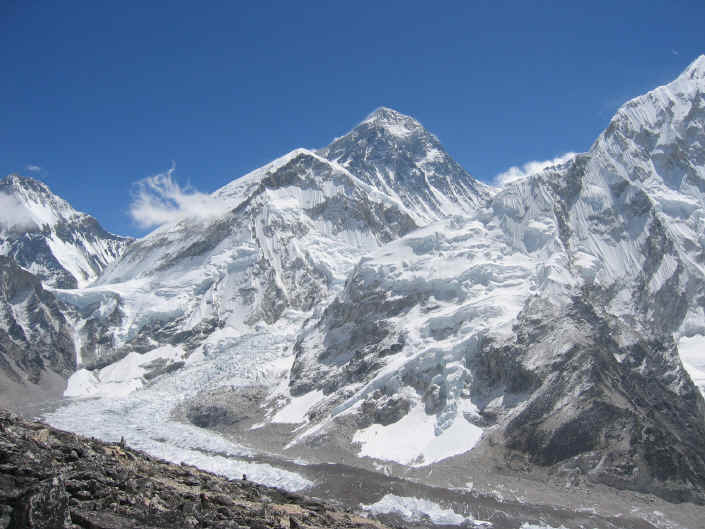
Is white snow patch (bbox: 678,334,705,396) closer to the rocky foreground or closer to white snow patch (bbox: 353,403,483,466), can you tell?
white snow patch (bbox: 353,403,483,466)

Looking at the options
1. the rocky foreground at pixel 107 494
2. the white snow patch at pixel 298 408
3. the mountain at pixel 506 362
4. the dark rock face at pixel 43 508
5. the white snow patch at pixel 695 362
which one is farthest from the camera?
the white snow patch at pixel 695 362

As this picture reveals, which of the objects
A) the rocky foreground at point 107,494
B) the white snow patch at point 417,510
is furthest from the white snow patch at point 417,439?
the rocky foreground at point 107,494

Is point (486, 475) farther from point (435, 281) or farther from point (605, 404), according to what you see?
point (435, 281)

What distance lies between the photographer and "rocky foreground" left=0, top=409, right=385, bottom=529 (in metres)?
23.7

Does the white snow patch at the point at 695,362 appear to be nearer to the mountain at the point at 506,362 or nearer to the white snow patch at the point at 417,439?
the mountain at the point at 506,362

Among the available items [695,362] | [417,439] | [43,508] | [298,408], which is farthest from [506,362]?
[43,508]

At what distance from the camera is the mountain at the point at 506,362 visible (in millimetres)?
113125

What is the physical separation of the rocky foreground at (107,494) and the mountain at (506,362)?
75.8 m

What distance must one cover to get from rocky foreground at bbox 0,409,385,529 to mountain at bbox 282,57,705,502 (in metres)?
75.8

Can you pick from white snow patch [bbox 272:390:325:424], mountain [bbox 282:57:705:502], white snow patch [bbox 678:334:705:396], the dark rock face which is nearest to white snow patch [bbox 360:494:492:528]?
mountain [bbox 282:57:705:502]

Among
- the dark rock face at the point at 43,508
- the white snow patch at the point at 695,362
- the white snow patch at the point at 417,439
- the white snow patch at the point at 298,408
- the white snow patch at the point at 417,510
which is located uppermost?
the white snow patch at the point at 695,362

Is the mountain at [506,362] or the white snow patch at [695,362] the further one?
the white snow patch at [695,362]

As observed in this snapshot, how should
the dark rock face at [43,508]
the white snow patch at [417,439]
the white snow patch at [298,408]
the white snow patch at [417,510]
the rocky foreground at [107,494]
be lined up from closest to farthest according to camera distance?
the dark rock face at [43,508]
the rocky foreground at [107,494]
the white snow patch at [417,510]
the white snow patch at [417,439]
the white snow patch at [298,408]

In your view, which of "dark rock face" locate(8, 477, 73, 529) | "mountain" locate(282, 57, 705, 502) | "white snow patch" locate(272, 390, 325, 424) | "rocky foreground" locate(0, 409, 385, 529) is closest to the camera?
"dark rock face" locate(8, 477, 73, 529)
